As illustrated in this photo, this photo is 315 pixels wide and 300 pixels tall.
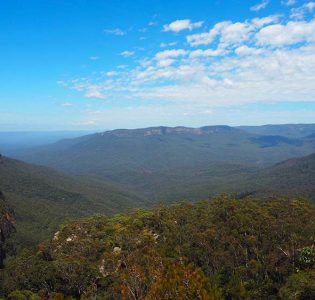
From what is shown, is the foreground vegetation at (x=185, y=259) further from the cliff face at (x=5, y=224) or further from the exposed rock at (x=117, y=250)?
the cliff face at (x=5, y=224)

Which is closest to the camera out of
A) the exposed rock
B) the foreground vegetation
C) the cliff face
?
the foreground vegetation

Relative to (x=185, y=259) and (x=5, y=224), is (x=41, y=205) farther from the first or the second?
(x=185, y=259)

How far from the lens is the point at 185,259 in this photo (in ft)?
126

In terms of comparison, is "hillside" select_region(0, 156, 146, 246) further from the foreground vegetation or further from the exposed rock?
the exposed rock

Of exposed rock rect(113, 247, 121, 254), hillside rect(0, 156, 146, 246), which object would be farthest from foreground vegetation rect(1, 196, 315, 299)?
hillside rect(0, 156, 146, 246)

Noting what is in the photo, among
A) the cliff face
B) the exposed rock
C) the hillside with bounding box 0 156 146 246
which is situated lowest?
the hillside with bounding box 0 156 146 246

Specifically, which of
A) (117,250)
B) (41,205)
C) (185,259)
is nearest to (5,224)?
(41,205)

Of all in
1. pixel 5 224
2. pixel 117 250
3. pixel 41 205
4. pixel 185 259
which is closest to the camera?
pixel 185 259

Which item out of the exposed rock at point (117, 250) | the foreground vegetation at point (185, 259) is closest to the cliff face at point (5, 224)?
the foreground vegetation at point (185, 259)

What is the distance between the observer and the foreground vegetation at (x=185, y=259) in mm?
30312

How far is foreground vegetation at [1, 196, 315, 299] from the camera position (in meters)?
30.3

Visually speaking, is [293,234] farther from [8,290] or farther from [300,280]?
[8,290]

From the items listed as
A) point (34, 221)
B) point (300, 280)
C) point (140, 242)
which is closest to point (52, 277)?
point (140, 242)

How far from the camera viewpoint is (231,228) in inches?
1845
